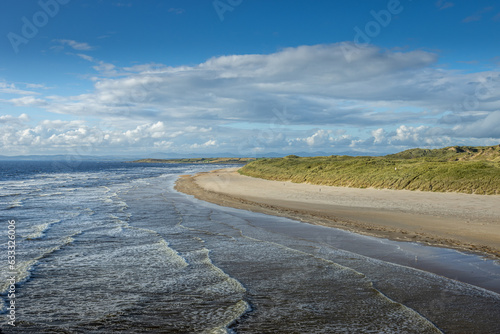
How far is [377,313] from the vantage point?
682 cm

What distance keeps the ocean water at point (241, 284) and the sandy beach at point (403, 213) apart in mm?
1707

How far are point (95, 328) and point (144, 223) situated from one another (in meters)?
12.4

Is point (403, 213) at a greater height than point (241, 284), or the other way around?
point (403, 213)

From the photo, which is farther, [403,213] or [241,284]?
[403,213]

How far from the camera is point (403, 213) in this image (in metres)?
19.1

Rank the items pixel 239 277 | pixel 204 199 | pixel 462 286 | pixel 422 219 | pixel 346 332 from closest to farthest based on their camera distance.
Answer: pixel 346 332
pixel 462 286
pixel 239 277
pixel 422 219
pixel 204 199

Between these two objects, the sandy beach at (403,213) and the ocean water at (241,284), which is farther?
the sandy beach at (403,213)

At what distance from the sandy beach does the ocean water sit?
5.60 ft

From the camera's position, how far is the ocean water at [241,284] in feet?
21.0

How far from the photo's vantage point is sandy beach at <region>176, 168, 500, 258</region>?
43.8ft

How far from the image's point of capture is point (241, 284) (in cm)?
861

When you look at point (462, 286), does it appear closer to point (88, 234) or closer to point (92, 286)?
point (92, 286)

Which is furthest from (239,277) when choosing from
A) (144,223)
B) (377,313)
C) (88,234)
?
(144,223)

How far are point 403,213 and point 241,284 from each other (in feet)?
45.2
